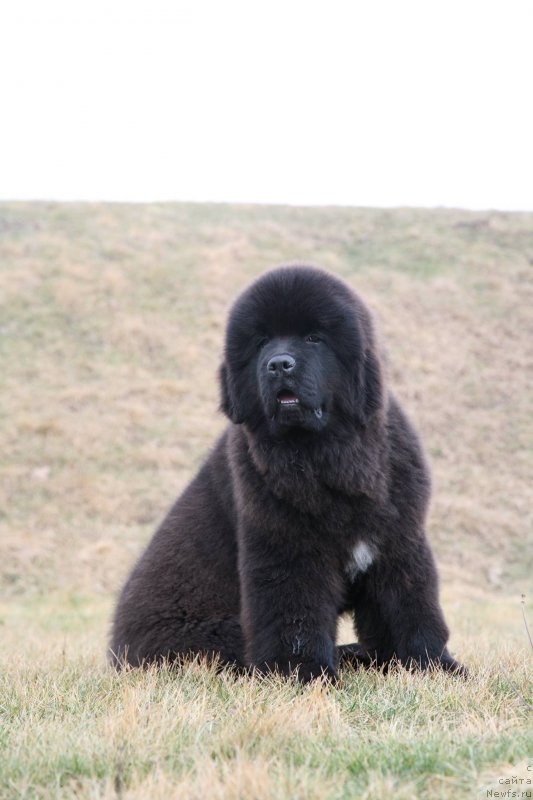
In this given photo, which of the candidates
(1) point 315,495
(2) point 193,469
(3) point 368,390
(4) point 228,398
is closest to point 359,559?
(1) point 315,495

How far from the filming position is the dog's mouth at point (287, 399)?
4.02m

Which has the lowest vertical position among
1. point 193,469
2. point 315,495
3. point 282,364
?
point 193,469

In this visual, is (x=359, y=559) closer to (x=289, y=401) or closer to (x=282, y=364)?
(x=289, y=401)

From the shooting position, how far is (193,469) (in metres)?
16.8

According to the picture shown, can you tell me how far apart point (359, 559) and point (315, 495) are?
1.20 ft

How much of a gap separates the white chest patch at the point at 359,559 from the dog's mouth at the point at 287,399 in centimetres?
74

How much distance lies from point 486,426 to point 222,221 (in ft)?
49.0

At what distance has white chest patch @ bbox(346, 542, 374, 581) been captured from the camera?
4.18 metres

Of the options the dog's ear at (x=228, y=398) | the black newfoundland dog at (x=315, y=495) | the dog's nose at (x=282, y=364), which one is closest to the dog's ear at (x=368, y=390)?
the black newfoundland dog at (x=315, y=495)

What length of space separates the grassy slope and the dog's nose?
133 cm

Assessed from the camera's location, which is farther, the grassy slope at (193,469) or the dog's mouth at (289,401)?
the dog's mouth at (289,401)

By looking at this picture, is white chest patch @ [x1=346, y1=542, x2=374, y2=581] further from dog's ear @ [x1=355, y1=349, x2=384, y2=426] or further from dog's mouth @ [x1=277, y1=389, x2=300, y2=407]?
dog's mouth @ [x1=277, y1=389, x2=300, y2=407]

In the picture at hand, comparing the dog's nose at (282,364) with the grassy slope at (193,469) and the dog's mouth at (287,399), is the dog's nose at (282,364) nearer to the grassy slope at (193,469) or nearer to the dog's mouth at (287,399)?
the dog's mouth at (287,399)

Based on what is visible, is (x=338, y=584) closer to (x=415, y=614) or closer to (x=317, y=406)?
(x=415, y=614)
